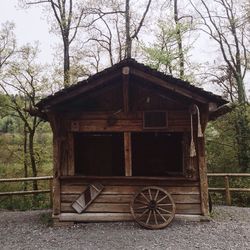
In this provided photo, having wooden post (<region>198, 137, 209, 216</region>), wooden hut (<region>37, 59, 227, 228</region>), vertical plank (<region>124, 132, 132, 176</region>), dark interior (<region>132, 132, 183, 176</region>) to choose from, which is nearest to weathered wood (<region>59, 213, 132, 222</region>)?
wooden hut (<region>37, 59, 227, 228</region>)

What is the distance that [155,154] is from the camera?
33.9 ft

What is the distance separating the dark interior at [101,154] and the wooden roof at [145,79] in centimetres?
222

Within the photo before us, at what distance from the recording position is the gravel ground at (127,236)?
618 centimetres

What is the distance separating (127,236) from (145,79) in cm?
338

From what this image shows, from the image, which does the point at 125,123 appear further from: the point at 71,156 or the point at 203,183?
the point at 203,183

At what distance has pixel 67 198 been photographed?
7.86 metres

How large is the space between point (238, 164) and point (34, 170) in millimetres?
9569

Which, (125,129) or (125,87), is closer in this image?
(125,87)

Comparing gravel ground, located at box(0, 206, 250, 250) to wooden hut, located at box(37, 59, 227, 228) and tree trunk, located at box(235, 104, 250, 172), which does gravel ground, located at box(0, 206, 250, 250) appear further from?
tree trunk, located at box(235, 104, 250, 172)

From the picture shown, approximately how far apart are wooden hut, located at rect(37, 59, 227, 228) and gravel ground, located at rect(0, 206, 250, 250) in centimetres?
41

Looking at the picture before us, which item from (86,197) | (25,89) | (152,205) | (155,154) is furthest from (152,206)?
(25,89)

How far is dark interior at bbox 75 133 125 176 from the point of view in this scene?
9.66 metres

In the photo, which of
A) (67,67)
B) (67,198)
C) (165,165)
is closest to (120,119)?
(67,198)

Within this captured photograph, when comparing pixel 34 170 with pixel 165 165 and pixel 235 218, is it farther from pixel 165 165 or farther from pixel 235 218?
pixel 235 218
